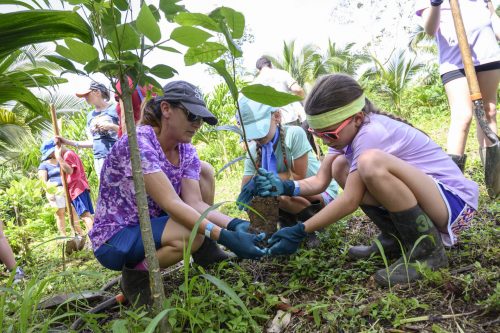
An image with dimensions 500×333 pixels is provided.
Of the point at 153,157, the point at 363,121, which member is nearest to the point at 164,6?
the point at 153,157

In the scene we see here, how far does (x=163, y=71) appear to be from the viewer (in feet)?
3.59

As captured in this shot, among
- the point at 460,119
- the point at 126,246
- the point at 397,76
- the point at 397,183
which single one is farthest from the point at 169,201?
the point at 397,76

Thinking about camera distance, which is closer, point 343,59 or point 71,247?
point 71,247

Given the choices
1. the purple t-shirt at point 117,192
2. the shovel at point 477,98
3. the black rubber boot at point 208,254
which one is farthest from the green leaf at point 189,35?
the shovel at point 477,98

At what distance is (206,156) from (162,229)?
954cm

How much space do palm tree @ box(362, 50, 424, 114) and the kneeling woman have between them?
9.96m

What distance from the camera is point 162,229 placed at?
71.2 inches

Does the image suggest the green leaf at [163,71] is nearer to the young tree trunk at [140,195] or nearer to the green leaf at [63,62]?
the young tree trunk at [140,195]

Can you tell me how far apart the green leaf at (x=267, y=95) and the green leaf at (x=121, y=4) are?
1.29 ft

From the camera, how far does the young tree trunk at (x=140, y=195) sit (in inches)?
43.6

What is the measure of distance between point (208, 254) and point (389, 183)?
3.51ft

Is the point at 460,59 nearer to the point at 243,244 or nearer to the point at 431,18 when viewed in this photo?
the point at 431,18

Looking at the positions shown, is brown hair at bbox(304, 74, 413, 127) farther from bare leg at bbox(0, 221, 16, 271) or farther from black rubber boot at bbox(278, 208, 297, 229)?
bare leg at bbox(0, 221, 16, 271)

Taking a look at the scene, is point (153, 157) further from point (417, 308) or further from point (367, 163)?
point (417, 308)
